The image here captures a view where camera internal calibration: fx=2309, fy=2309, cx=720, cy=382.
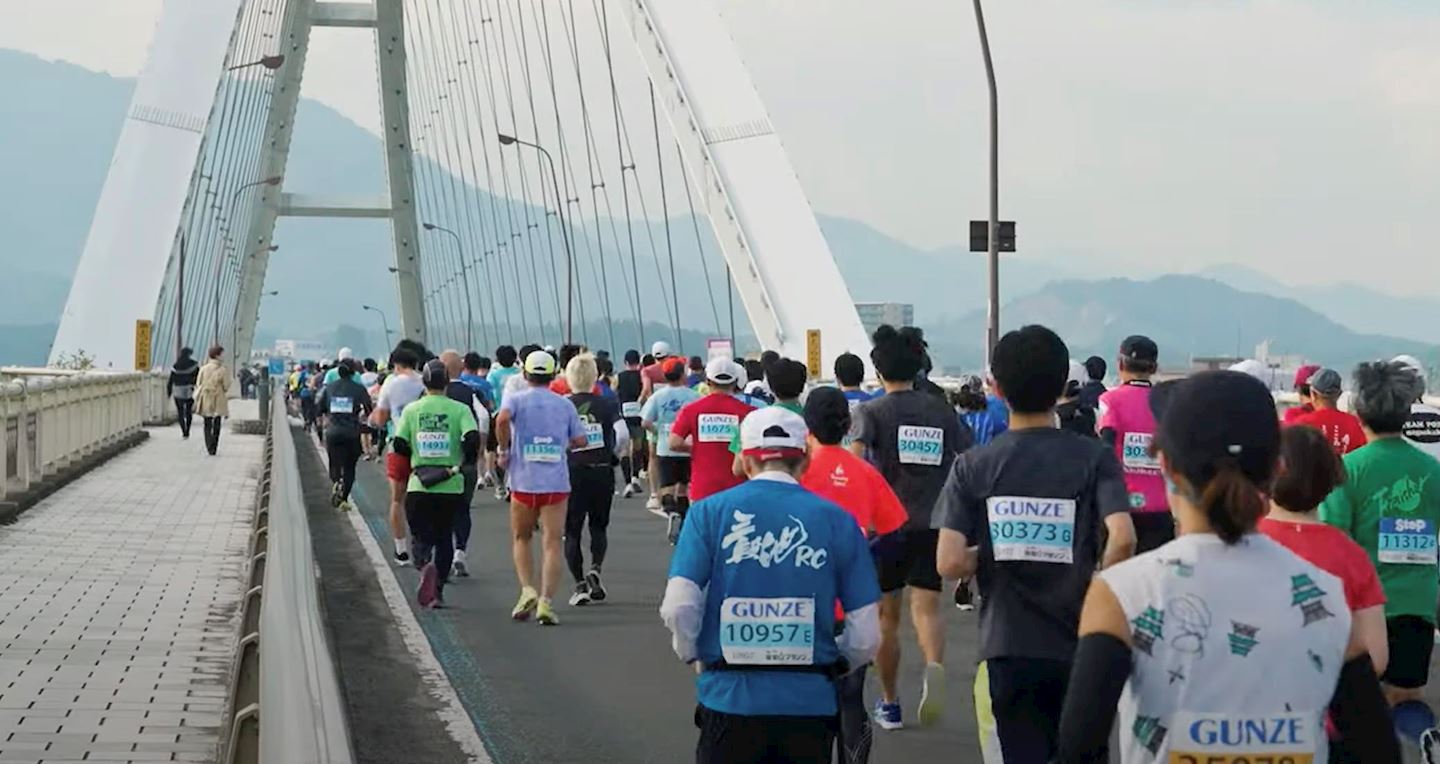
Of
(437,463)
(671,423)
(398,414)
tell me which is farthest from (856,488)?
(671,423)

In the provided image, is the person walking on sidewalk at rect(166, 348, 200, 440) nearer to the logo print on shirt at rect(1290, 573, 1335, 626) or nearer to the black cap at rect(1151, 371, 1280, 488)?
the black cap at rect(1151, 371, 1280, 488)

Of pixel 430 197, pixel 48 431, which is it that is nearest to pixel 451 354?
pixel 48 431

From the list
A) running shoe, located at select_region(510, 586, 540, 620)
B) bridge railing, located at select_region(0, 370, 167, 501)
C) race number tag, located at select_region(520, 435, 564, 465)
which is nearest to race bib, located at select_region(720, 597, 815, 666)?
race number tag, located at select_region(520, 435, 564, 465)

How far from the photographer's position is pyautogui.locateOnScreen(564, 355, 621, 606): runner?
14.0 meters

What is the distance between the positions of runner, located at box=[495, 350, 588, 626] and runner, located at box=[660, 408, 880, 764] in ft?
24.9

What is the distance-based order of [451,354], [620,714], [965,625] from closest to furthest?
[620,714], [965,625], [451,354]

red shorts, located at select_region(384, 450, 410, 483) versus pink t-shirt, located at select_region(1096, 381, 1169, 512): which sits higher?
pink t-shirt, located at select_region(1096, 381, 1169, 512)

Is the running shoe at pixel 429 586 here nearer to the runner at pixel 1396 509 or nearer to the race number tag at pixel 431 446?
the race number tag at pixel 431 446

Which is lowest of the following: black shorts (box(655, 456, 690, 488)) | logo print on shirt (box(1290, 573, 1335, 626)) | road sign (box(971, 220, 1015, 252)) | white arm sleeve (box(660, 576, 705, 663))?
black shorts (box(655, 456, 690, 488))

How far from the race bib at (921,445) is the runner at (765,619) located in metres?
4.02

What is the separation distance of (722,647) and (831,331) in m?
29.5

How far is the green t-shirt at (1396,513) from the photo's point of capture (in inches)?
273

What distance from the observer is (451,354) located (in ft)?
62.1

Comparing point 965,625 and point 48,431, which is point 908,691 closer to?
point 965,625
